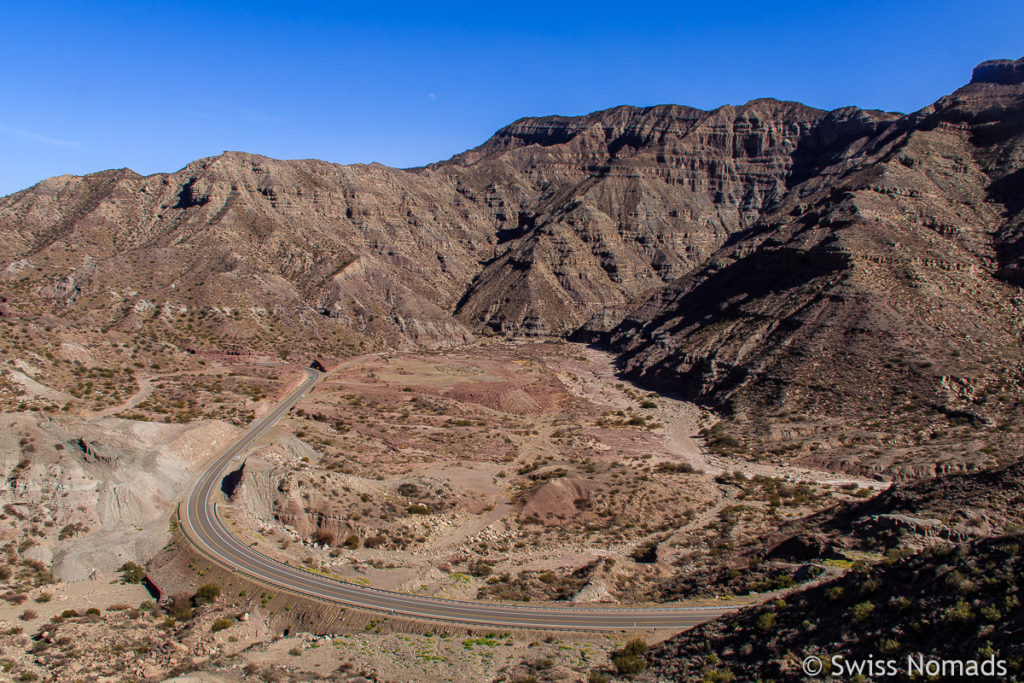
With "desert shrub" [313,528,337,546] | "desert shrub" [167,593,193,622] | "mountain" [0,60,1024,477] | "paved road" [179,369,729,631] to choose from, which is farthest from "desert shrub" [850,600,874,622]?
"mountain" [0,60,1024,477]

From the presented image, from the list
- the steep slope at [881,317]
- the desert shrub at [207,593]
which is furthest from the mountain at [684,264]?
the desert shrub at [207,593]

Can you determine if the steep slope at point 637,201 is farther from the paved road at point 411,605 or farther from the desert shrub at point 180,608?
the desert shrub at point 180,608

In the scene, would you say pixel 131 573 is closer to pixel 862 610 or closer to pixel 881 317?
pixel 862 610

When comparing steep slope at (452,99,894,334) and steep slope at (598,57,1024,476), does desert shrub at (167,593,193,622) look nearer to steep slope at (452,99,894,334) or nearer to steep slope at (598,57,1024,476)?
steep slope at (598,57,1024,476)

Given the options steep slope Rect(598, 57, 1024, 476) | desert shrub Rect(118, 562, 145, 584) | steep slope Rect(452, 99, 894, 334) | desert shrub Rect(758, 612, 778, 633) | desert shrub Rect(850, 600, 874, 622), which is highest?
steep slope Rect(452, 99, 894, 334)

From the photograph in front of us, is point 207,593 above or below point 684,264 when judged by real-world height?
below

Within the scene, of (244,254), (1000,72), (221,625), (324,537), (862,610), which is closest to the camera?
(862,610)

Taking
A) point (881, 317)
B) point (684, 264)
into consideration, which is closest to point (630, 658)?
point (881, 317)
